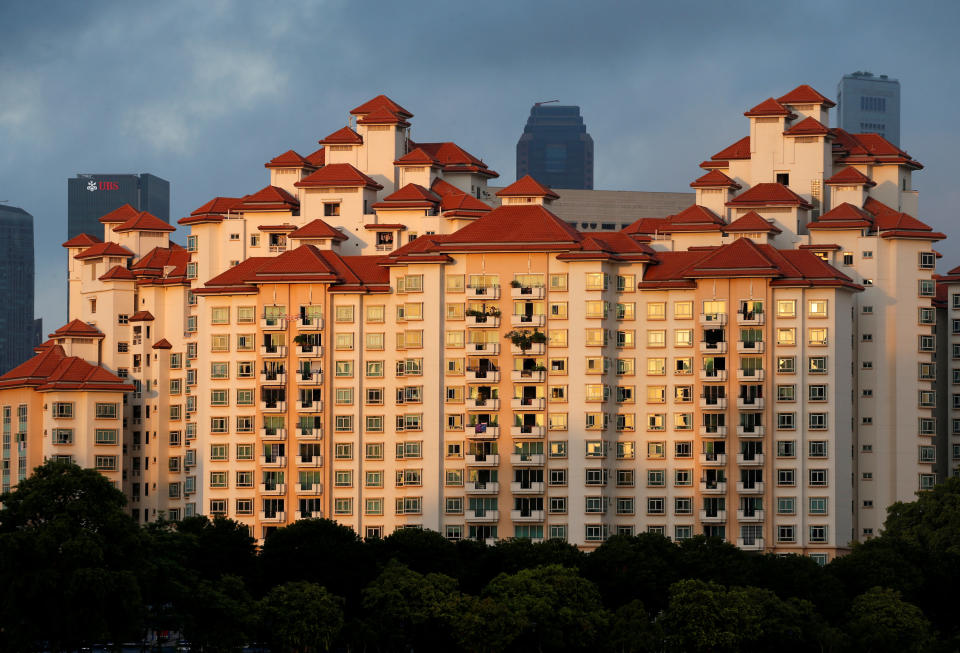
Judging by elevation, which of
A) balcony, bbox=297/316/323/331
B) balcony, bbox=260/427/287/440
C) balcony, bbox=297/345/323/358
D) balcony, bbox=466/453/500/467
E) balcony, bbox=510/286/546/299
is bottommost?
balcony, bbox=466/453/500/467

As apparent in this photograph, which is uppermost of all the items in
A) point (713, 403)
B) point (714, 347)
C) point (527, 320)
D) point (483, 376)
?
point (527, 320)

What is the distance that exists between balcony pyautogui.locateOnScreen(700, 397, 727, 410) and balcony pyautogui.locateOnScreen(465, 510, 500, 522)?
1888 centimetres

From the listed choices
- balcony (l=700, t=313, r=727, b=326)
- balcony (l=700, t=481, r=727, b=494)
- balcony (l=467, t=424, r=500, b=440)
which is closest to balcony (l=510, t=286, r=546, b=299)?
balcony (l=467, t=424, r=500, b=440)

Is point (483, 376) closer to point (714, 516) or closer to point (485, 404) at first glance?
point (485, 404)

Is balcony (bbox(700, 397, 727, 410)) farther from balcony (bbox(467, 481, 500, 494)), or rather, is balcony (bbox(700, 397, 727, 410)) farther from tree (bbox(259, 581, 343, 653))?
tree (bbox(259, 581, 343, 653))

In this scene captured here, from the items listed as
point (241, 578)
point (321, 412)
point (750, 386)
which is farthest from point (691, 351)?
point (241, 578)

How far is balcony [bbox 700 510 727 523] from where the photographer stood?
634 feet

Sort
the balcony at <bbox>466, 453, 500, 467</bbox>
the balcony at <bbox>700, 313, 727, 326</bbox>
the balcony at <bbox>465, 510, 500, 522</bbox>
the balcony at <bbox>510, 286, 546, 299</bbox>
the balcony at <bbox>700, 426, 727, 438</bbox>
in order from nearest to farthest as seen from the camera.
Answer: the balcony at <bbox>465, 510, 500, 522</bbox> → the balcony at <bbox>700, 426, 727, 438</bbox> → the balcony at <bbox>466, 453, 500, 467</bbox> → the balcony at <bbox>700, 313, 727, 326</bbox> → the balcony at <bbox>510, 286, 546, 299</bbox>

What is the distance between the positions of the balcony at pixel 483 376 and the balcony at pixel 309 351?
1285 centimetres

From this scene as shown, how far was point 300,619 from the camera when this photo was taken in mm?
160000

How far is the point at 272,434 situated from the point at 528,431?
21.4 m

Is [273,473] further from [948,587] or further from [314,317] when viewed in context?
[948,587]

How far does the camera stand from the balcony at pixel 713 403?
194500 millimetres

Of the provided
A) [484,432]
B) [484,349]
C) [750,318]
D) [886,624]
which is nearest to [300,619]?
[484,432]
